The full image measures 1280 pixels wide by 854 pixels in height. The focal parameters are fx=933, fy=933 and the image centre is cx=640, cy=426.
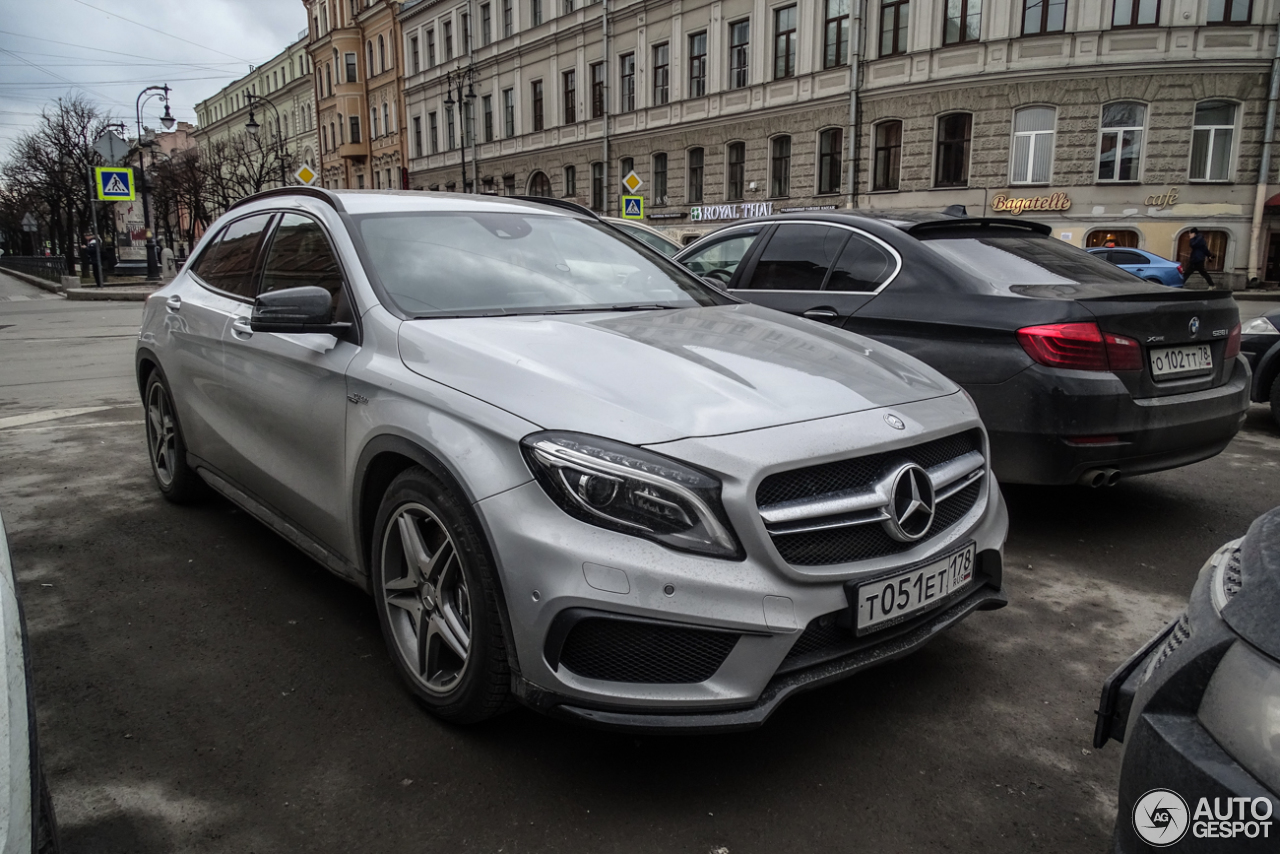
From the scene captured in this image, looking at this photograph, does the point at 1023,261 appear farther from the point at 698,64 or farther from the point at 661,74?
the point at 661,74

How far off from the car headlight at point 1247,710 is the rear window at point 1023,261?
3277mm

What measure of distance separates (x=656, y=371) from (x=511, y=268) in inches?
42.8

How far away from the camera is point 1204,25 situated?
24.3 m

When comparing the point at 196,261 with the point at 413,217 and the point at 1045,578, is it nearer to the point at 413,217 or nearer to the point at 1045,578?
the point at 413,217

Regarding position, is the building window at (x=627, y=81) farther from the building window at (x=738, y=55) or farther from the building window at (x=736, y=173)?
the building window at (x=736, y=173)

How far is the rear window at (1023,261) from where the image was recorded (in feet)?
14.4

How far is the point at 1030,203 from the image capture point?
2569 centimetres

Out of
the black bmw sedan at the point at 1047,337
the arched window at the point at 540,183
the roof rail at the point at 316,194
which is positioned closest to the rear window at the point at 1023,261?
the black bmw sedan at the point at 1047,337

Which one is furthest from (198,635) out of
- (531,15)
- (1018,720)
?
(531,15)

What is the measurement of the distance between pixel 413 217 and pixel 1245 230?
90.6ft

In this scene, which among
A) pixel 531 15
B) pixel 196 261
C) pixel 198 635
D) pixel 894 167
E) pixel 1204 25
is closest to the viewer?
pixel 198 635

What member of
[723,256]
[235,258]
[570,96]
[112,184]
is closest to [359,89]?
[570,96]

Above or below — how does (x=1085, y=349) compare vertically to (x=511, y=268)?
below

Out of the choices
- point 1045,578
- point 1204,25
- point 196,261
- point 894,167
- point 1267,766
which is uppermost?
point 1204,25
